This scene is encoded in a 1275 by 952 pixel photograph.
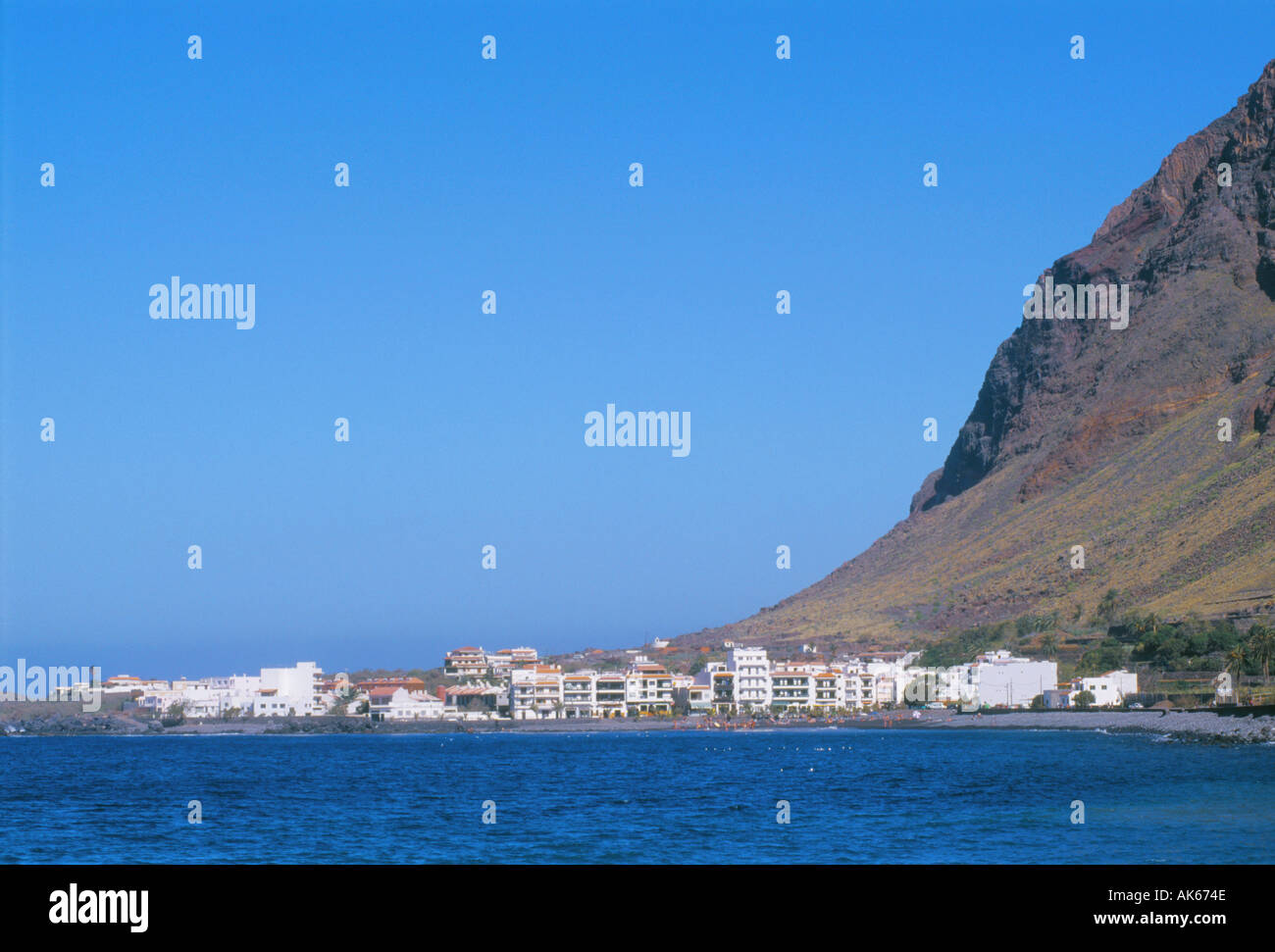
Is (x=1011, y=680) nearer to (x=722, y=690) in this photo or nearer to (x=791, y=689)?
(x=791, y=689)

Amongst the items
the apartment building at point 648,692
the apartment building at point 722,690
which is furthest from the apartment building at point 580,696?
the apartment building at point 722,690

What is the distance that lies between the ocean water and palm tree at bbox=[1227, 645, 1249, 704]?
12391mm

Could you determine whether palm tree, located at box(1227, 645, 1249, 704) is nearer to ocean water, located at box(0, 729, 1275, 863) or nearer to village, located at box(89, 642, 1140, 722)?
ocean water, located at box(0, 729, 1275, 863)

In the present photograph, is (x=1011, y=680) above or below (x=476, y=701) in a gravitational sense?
above

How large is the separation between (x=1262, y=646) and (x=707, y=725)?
201 ft

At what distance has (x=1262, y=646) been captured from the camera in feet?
356

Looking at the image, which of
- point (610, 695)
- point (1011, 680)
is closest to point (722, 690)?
point (610, 695)

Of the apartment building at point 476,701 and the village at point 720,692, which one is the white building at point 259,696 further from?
the apartment building at point 476,701

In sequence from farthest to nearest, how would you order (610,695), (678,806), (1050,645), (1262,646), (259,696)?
(259,696), (610,695), (1050,645), (1262,646), (678,806)

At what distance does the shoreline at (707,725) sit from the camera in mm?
94250

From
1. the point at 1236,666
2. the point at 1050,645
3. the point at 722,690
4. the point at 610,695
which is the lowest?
the point at 610,695
